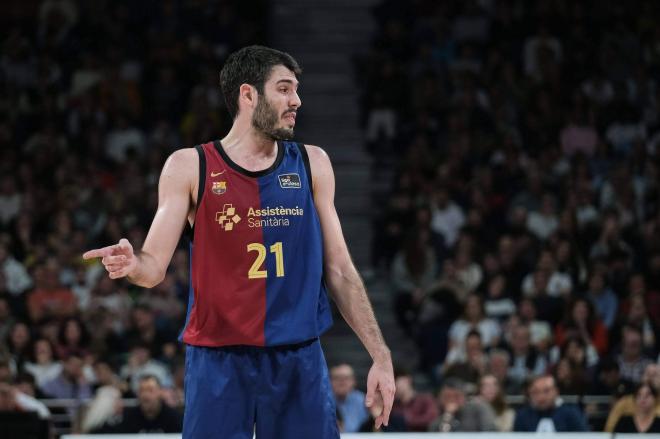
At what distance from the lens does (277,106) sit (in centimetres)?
478

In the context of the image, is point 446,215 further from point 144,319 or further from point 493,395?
point 493,395

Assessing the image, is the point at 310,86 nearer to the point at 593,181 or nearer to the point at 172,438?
the point at 593,181

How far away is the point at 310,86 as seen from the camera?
54.2 ft

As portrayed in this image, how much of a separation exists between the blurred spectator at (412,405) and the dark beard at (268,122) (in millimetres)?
5807

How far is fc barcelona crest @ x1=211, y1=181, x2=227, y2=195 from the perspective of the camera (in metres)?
4.73

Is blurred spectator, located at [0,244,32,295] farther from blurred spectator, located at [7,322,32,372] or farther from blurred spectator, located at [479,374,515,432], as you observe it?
blurred spectator, located at [479,374,515,432]

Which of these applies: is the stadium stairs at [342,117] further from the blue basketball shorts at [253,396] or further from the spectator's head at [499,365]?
the blue basketball shorts at [253,396]

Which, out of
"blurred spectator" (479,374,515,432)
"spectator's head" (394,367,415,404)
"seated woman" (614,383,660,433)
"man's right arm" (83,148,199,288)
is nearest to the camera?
"man's right arm" (83,148,199,288)

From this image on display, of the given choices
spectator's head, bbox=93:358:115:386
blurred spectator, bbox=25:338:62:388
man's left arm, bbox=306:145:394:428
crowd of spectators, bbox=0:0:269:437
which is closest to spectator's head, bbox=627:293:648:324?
crowd of spectators, bbox=0:0:269:437

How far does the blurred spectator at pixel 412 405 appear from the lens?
10.3 metres

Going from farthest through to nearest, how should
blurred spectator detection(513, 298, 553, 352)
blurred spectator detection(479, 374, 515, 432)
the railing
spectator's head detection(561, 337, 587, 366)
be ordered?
blurred spectator detection(513, 298, 553, 352), spectator's head detection(561, 337, 587, 366), the railing, blurred spectator detection(479, 374, 515, 432)

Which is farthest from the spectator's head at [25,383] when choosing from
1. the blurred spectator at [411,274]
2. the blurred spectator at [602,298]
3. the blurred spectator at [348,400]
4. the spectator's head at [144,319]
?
the blurred spectator at [602,298]

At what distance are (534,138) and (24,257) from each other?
19.7 feet

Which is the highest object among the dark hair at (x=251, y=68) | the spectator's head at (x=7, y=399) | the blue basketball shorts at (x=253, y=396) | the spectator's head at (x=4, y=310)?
the dark hair at (x=251, y=68)
